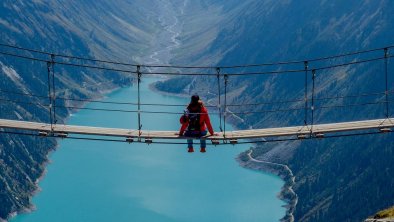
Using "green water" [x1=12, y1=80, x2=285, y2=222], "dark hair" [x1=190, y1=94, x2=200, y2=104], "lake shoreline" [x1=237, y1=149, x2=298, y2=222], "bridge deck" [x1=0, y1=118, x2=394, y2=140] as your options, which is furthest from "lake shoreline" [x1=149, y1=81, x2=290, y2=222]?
"dark hair" [x1=190, y1=94, x2=200, y2=104]

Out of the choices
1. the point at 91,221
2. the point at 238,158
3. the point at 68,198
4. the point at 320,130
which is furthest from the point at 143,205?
the point at 320,130

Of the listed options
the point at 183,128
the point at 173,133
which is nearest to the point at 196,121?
the point at 183,128

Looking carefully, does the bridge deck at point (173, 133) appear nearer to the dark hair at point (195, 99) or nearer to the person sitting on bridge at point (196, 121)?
Answer: the person sitting on bridge at point (196, 121)

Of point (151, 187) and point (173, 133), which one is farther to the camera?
point (151, 187)

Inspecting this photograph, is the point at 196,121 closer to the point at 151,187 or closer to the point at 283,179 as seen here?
the point at 151,187

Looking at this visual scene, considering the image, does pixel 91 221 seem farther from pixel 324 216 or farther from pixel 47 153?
pixel 47 153

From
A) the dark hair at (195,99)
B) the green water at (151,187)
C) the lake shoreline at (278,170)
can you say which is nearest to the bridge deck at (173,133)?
the dark hair at (195,99)

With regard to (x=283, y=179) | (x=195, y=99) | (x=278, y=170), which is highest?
(x=195, y=99)
